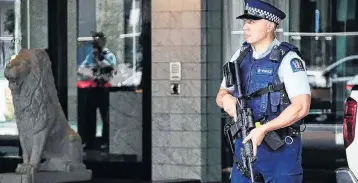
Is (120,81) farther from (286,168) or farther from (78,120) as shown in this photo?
(286,168)

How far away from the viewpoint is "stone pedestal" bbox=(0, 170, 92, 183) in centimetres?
1294

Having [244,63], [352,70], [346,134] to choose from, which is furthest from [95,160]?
[244,63]

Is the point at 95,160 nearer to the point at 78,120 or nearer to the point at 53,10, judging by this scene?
the point at 78,120

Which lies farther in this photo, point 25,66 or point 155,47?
point 155,47

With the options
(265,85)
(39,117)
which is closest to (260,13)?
(265,85)

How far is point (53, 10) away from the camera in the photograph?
50.5ft

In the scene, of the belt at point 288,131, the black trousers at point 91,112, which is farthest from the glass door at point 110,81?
the belt at point 288,131

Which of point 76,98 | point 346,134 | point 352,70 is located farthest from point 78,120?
point 346,134

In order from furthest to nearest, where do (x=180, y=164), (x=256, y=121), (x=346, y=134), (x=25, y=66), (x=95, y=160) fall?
(x=95, y=160) → (x=180, y=164) → (x=25, y=66) → (x=346, y=134) → (x=256, y=121)

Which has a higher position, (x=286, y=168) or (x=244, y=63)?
(x=244, y=63)

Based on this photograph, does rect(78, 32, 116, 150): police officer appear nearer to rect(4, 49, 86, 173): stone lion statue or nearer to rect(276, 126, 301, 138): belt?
rect(4, 49, 86, 173): stone lion statue

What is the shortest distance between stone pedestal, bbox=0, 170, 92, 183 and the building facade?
98 cm

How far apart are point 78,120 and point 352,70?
3.91 meters

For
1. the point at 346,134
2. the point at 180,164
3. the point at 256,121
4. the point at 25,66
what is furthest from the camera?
the point at 180,164
